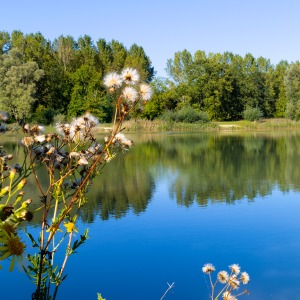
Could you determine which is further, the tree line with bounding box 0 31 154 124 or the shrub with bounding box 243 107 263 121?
the shrub with bounding box 243 107 263 121

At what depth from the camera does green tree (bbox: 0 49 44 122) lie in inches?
1332

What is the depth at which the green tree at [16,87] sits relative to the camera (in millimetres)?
33844

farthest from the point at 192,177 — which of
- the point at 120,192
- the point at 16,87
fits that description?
the point at 16,87

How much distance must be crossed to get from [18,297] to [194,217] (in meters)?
4.02

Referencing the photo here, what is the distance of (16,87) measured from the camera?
34.5 metres

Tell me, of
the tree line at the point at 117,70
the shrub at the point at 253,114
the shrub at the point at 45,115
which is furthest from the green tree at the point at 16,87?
the shrub at the point at 253,114

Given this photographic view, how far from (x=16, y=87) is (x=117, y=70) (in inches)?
565

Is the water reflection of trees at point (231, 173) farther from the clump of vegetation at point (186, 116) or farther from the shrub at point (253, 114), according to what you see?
the shrub at point (253, 114)

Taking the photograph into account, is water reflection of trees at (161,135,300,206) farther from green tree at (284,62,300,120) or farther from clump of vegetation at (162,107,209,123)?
green tree at (284,62,300,120)

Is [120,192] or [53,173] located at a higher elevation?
[53,173]

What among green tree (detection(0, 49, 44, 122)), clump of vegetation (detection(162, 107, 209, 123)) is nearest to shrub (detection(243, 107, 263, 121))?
clump of vegetation (detection(162, 107, 209, 123))

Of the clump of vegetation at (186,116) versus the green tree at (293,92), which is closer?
the clump of vegetation at (186,116)

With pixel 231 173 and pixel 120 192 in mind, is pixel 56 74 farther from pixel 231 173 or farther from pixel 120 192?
pixel 120 192

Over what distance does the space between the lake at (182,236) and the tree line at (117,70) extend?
24.4 meters
